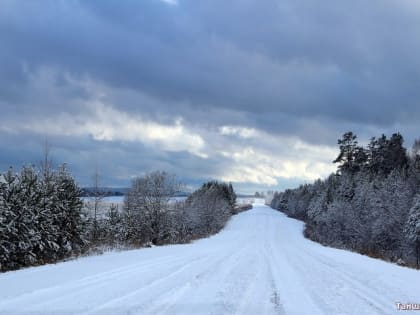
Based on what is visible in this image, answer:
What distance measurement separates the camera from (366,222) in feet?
177

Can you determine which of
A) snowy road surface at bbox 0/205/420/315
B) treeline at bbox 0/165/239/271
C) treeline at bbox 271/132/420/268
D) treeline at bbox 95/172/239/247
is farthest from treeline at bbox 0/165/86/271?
treeline at bbox 271/132/420/268

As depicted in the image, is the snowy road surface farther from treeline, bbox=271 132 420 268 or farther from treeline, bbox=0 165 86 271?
treeline, bbox=271 132 420 268

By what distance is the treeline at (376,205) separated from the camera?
41628mm

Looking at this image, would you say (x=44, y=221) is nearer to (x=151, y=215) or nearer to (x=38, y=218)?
(x=38, y=218)

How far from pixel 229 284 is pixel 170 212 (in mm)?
37777

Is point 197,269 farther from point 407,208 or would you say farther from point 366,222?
point 366,222

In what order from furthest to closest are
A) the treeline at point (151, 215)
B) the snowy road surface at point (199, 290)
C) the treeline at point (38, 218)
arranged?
the treeline at point (151, 215) < the treeline at point (38, 218) < the snowy road surface at point (199, 290)

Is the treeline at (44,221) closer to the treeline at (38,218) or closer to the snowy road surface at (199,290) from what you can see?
the treeline at (38,218)

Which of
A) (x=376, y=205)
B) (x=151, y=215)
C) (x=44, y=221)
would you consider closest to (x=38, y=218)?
(x=44, y=221)

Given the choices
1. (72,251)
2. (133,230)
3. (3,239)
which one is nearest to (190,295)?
(3,239)

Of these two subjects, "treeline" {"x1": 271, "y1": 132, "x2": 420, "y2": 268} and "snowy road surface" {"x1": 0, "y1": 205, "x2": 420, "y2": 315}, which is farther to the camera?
"treeline" {"x1": 271, "y1": 132, "x2": 420, "y2": 268}

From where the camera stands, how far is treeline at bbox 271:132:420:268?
1639 inches

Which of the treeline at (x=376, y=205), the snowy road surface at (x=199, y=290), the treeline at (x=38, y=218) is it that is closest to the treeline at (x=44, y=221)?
the treeline at (x=38, y=218)

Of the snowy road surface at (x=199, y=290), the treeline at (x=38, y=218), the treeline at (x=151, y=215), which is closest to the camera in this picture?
the snowy road surface at (x=199, y=290)
